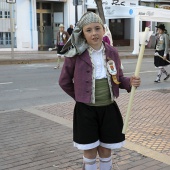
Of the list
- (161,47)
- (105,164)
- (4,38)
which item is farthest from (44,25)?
(105,164)

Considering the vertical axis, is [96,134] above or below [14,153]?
above

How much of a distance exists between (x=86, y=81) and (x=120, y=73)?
40cm

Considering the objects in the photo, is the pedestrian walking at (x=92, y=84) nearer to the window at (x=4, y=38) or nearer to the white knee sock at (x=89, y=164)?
the white knee sock at (x=89, y=164)

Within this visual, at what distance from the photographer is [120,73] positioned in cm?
353

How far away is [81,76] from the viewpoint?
3346 millimetres

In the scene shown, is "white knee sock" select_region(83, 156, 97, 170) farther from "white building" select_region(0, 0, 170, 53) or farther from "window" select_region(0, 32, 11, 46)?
"window" select_region(0, 32, 11, 46)

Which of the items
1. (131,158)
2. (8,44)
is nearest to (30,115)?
(131,158)

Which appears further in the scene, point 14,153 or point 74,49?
point 14,153

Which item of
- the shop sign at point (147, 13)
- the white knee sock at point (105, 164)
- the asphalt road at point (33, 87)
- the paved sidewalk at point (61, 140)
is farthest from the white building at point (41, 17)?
the white knee sock at point (105, 164)

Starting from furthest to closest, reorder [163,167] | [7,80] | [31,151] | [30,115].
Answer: [7,80] → [30,115] → [31,151] → [163,167]

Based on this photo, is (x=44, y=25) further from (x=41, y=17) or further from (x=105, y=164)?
(x=105, y=164)

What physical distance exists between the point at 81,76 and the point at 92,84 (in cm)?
13

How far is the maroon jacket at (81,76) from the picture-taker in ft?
10.9

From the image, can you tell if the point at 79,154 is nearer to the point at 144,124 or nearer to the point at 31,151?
the point at 31,151
